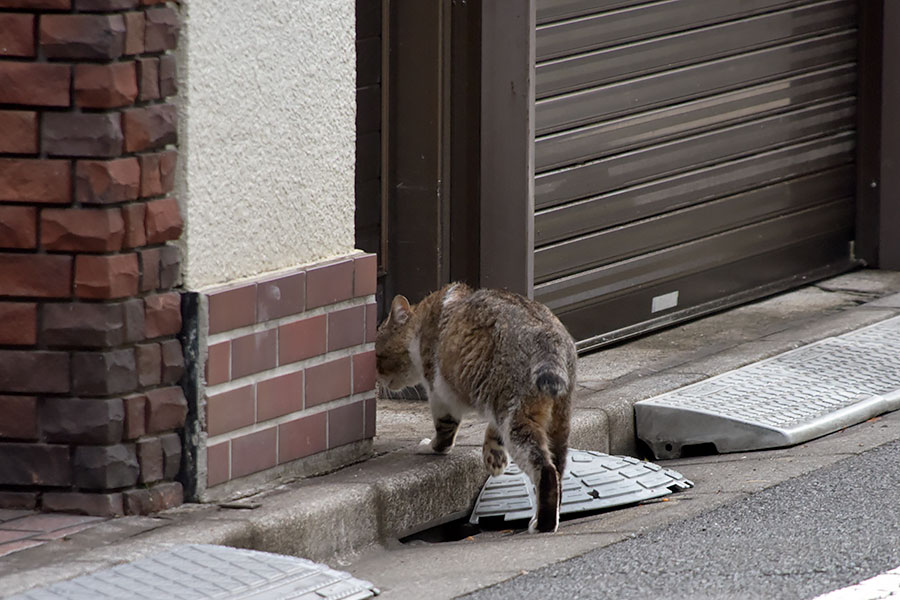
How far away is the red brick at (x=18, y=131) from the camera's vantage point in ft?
15.8

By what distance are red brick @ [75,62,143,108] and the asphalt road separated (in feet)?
5.99

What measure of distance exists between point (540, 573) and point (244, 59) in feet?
6.20

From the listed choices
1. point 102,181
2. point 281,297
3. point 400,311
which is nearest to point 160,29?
point 102,181

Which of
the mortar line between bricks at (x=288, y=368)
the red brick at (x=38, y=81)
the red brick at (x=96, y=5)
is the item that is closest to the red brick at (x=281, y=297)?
the mortar line between bricks at (x=288, y=368)

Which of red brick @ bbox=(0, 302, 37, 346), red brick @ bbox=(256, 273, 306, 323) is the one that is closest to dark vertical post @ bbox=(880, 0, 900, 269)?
red brick @ bbox=(256, 273, 306, 323)

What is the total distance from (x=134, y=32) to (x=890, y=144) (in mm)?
6405

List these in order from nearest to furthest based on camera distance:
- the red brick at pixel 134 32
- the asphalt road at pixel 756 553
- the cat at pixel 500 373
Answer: the asphalt road at pixel 756 553
the red brick at pixel 134 32
the cat at pixel 500 373

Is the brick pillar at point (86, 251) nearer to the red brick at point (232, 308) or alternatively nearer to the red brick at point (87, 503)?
the red brick at point (87, 503)

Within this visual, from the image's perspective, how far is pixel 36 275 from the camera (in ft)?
16.0

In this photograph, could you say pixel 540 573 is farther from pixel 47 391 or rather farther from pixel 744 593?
pixel 47 391

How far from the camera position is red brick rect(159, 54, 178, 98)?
16.2 ft

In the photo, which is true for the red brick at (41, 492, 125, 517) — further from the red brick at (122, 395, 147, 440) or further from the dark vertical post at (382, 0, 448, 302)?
the dark vertical post at (382, 0, 448, 302)

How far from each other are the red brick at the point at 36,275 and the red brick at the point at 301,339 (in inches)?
33.3

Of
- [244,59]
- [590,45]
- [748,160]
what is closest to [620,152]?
[590,45]
